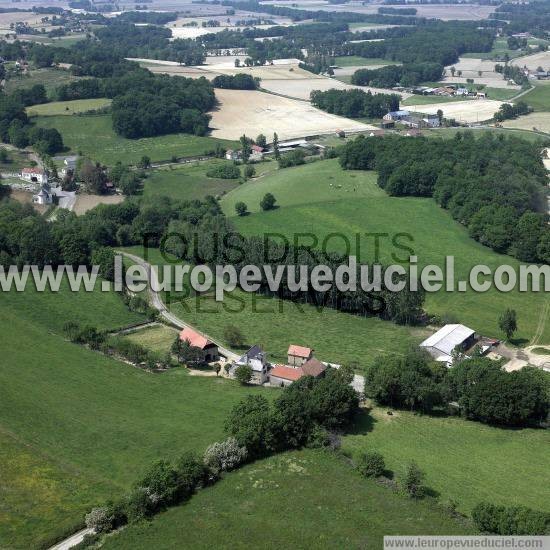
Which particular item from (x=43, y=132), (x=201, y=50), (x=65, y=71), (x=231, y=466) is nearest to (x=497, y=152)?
(x=43, y=132)

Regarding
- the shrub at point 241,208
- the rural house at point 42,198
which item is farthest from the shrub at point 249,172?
the rural house at point 42,198

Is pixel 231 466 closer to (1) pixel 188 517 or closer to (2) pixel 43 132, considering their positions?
(1) pixel 188 517

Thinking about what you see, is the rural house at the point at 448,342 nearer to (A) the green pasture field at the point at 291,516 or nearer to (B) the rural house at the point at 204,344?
(B) the rural house at the point at 204,344

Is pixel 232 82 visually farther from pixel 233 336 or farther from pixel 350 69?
pixel 233 336

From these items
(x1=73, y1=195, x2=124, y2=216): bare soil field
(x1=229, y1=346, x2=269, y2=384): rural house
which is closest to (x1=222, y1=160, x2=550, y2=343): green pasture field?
(x1=73, y1=195, x2=124, y2=216): bare soil field

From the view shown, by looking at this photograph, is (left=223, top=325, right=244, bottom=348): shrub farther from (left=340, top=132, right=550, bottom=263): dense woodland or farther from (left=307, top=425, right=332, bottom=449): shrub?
(left=340, top=132, right=550, bottom=263): dense woodland

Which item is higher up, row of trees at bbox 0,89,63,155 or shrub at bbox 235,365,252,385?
row of trees at bbox 0,89,63,155

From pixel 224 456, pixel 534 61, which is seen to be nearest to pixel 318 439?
pixel 224 456
